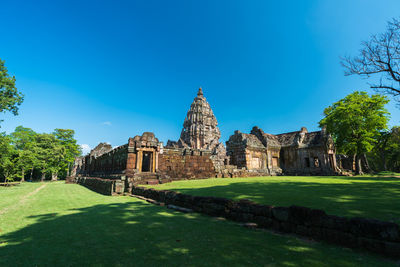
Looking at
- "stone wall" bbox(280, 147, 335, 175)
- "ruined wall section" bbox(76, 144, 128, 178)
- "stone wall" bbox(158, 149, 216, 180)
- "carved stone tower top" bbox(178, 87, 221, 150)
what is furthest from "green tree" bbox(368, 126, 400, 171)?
"carved stone tower top" bbox(178, 87, 221, 150)

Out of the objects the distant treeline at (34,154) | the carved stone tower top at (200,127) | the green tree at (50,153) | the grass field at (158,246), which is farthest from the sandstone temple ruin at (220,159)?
the carved stone tower top at (200,127)

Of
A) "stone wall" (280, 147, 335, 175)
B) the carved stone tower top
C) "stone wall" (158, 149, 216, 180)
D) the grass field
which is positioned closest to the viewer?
the grass field

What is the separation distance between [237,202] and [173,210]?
236cm

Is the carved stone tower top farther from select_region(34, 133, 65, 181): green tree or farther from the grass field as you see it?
the grass field

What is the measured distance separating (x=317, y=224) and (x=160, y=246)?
276 cm

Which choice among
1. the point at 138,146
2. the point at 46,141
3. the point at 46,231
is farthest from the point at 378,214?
the point at 46,141

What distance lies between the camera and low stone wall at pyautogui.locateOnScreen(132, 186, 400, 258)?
256cm

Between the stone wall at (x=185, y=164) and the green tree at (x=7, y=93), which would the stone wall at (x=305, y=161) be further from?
the green tree at (x=7, y=93)

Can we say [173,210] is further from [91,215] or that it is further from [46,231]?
[46,231]

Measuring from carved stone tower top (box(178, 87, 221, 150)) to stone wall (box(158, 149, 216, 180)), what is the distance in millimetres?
47828

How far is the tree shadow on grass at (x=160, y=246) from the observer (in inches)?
99.7

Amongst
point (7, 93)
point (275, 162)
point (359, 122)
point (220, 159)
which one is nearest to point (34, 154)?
point (7, 93)

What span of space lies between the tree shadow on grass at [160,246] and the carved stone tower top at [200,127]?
6027 cm

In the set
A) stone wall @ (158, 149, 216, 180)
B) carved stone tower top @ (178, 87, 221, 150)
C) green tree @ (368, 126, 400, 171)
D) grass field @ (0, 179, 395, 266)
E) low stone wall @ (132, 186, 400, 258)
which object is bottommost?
grass field @ (0, 179, 395, 266)
